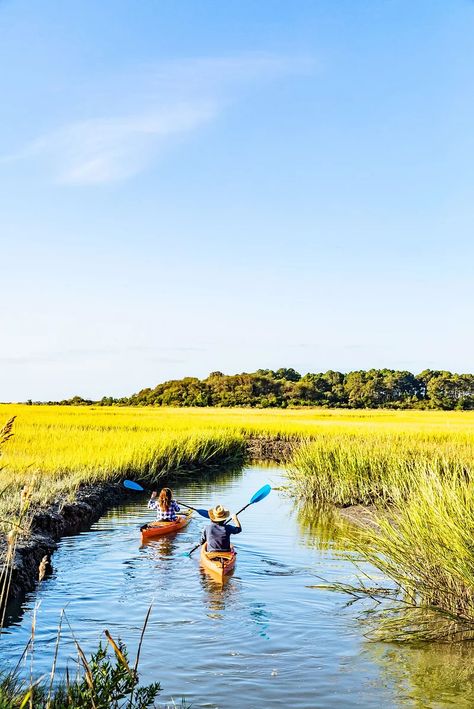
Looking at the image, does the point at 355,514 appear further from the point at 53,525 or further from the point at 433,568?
the point at 433,568

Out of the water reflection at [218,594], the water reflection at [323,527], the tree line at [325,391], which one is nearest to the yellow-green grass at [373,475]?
the water reflection at [323,527]

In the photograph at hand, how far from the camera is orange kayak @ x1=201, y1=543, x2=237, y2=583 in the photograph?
1188cm

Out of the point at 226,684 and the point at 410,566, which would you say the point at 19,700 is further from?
the point at 410,566

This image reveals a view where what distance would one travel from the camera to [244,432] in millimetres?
43344

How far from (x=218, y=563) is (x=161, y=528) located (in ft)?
12.1

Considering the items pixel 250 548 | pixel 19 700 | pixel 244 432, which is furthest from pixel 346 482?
pixel 244 432

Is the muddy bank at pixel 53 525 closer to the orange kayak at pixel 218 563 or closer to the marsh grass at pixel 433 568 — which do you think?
the orange kayak at pixel 218 563

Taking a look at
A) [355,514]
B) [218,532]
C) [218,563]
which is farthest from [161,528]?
[355,514]

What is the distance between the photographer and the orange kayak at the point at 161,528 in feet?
49.9

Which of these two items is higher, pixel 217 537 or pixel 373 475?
pixel 373 475

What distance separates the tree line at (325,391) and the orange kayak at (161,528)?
81948 mm

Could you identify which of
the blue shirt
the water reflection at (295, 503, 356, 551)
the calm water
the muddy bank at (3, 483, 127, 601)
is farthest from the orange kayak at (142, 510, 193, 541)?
the water reflection at (295, 503, 356, 551)

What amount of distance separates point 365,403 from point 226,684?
325 ft

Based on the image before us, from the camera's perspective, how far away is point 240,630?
30.9 ft
